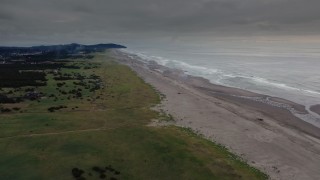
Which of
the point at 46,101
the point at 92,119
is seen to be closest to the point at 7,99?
the point at 46,101

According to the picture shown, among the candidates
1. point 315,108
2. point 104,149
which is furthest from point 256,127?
point 104,149

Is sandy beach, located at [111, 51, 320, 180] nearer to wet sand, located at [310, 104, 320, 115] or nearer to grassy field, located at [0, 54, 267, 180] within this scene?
wet sand, located at [310, 104, 320, 115]

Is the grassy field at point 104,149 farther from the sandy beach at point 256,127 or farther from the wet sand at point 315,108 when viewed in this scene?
the wet sand at point 315,108

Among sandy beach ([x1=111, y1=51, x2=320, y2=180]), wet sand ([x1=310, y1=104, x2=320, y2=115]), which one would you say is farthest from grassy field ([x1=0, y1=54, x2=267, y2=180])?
wet sand ([x1=310, y1=104, x2=320, y2=115])

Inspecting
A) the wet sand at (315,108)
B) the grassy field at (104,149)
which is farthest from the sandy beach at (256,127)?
the grassy field at (104,149)

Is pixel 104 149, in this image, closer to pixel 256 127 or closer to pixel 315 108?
pixel 256 127
